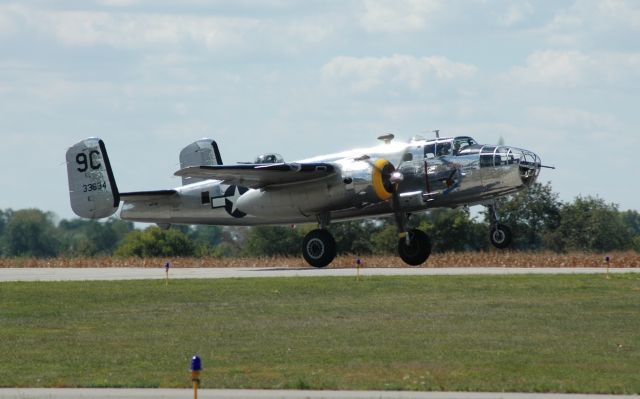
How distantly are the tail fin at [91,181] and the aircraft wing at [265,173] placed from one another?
6.76 metres

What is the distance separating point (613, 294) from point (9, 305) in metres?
15.0

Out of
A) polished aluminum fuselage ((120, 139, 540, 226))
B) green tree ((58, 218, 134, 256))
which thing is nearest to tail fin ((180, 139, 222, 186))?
polished aluminum fuselage ((120, 139, 540, 226))

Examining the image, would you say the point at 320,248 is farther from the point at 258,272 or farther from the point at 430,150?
the point at 430,150

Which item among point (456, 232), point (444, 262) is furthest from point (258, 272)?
point (456, 232)

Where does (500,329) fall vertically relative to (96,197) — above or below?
below

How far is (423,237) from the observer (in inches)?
1540

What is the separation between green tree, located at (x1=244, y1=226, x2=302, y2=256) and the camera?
63.0 meters

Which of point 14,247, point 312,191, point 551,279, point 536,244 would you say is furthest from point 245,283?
point 14,247

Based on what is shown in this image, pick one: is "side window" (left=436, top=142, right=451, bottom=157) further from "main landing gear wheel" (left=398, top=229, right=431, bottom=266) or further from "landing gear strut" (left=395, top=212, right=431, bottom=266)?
"main landing gear wheel" (left=398, top=229, right=431, bottom=266)

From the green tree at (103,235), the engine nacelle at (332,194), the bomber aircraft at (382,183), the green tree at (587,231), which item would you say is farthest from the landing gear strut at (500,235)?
the green tree at (103,235)

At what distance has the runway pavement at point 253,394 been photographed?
16281 mm

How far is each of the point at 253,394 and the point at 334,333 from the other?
704 cm

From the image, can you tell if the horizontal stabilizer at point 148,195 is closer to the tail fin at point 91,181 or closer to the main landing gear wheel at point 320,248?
the tail fin at point 91,181

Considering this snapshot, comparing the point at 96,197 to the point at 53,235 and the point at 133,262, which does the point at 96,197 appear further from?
the point at 53,235
